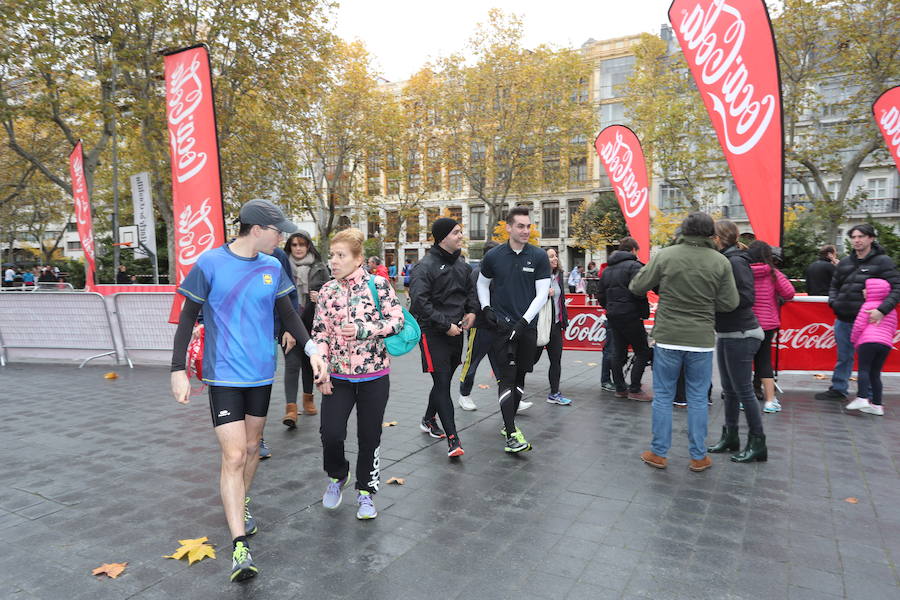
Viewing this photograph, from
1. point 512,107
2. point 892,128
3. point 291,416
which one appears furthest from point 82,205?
point 512,107

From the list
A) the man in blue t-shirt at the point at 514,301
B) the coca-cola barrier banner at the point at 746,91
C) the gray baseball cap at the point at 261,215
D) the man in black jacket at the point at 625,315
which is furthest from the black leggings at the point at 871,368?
the gray baseball cap at the point at 261,215

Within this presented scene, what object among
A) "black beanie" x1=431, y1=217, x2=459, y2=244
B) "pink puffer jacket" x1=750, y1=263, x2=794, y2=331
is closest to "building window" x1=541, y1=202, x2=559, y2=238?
"pink puffer jacket" x1=750, y1=263, x2=794, y2=331

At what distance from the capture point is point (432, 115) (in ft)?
108

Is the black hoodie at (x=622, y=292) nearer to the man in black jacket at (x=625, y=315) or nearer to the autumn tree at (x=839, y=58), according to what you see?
the man in black jacket at (x=625, y=315)

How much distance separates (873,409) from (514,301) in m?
4.44

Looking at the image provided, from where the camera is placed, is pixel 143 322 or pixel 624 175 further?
pixel 624 175

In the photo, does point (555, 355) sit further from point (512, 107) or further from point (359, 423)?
point (512, 107)

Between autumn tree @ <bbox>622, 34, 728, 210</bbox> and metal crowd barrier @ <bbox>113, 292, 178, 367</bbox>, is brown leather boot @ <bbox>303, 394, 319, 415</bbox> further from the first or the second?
autumn tree @ <bbox>622, 34, 728, 210</bbox>

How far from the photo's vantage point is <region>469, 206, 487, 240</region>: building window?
50781mm

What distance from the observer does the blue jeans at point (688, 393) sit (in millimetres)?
4410

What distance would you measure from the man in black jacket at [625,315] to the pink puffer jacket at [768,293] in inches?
47.0

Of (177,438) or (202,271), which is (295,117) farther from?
(202,271)

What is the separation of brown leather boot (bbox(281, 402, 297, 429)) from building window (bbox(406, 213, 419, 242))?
4065 centimetres

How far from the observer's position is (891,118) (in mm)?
8688
